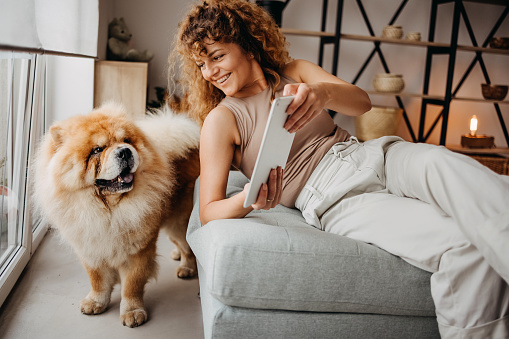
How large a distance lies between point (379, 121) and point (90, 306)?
2668 millimetres

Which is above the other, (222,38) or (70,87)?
(222,38)

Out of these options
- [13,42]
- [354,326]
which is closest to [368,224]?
[354,326]

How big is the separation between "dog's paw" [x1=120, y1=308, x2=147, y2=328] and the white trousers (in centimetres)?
71

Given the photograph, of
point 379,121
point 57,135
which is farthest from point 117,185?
point 379,121

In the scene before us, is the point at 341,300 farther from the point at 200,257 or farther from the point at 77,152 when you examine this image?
the point at 77,152

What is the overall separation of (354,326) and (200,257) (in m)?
0.43

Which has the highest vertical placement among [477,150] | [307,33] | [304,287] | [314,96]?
[307,33]

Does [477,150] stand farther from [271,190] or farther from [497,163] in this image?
[271,190]

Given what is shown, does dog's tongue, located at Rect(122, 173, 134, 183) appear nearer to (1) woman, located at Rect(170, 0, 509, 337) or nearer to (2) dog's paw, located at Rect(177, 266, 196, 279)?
(1) woman, located at Rect(170, 0, 509, 337)

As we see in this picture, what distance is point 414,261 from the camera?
1.06m

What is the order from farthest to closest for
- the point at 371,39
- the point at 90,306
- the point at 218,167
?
the point at 371,39, the point at 90,306, the point at 218,167

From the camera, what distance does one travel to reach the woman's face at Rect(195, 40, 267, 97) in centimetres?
139

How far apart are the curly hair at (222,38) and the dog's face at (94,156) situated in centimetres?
33

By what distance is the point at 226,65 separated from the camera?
1.40 metres
